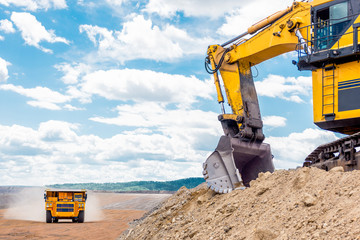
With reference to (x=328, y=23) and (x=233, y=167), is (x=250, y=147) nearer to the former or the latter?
(x=233, y=167)

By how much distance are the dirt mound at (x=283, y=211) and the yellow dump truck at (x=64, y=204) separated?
12256mm

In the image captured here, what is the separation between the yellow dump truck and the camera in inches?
893

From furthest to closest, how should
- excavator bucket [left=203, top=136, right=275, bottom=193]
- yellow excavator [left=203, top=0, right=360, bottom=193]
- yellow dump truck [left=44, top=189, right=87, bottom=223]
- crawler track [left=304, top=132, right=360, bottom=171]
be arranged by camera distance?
1. yellow dump truck [left=44, top=189, right=87, bottom=223]
2. excavator bucket [left=203, top=136, right=275, bottom=193]
3. yellow excavator [left=203, top=0, right=360, bottom=193]
4. crawler track [left=304, top=132, right=360, bottom=171]

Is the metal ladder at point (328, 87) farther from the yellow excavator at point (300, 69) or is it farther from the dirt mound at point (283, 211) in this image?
the dirt mound at point (283, 211)

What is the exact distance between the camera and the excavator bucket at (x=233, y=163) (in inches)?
452

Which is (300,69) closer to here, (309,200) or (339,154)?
(339,154)

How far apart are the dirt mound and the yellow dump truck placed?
12256mm

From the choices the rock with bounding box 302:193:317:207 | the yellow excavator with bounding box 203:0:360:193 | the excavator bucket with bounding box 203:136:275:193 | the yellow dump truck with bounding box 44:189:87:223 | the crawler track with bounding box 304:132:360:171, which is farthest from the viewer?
the yellow dump truck with bounding box 44:189:87:223

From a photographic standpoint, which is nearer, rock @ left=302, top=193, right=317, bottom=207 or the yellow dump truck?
rock @ left=302, top=193, right=317, bottom=207

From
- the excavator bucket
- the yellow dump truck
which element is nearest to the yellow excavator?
the excavator bucket

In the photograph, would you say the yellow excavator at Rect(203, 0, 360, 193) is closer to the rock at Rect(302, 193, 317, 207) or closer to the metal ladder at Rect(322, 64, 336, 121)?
the metal ladder at Rect(322, 64, 336, 121)

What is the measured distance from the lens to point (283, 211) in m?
7.11

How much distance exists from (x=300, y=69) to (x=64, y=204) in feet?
52.1

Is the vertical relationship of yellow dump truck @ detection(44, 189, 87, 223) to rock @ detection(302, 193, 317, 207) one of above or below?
below
